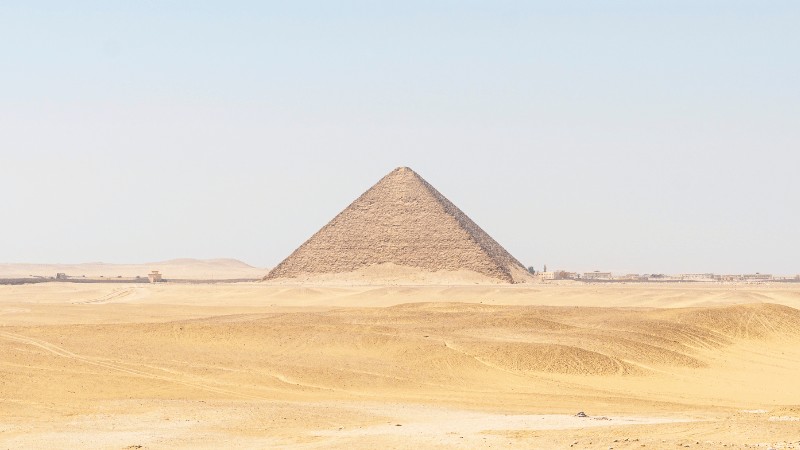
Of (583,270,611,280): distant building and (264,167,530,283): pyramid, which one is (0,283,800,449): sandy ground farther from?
(583,270,611,280): distant building

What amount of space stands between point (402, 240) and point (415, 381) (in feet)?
262

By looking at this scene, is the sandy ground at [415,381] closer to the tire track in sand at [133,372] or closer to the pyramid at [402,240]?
the tire track in sand at [133,372]

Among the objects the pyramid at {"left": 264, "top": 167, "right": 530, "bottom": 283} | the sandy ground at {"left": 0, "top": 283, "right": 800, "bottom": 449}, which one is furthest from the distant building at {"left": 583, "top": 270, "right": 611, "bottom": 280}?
the sandy ground at {"left": 0, "top": 283, "right": 800, "bottom": 449}

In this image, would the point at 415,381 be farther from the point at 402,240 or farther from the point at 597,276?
the point at 597,276

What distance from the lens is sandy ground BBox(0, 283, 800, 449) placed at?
15031 mm

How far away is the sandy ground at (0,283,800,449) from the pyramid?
5919 cm

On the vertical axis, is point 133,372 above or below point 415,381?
above

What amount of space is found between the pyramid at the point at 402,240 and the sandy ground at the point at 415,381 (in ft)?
194

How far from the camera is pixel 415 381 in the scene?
76.1ft

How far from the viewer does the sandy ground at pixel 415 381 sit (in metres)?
15.0

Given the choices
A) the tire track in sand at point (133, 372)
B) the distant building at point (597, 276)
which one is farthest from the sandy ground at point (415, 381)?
the distant building at point (597, 276)

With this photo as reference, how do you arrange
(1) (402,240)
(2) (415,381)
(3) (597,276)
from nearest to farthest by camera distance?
(2) (415,381) < (1) (402,240) < (3) (597,276)

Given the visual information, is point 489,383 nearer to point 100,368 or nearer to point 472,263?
point 100,368

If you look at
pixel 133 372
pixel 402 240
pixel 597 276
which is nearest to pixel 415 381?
pixel 133 372
